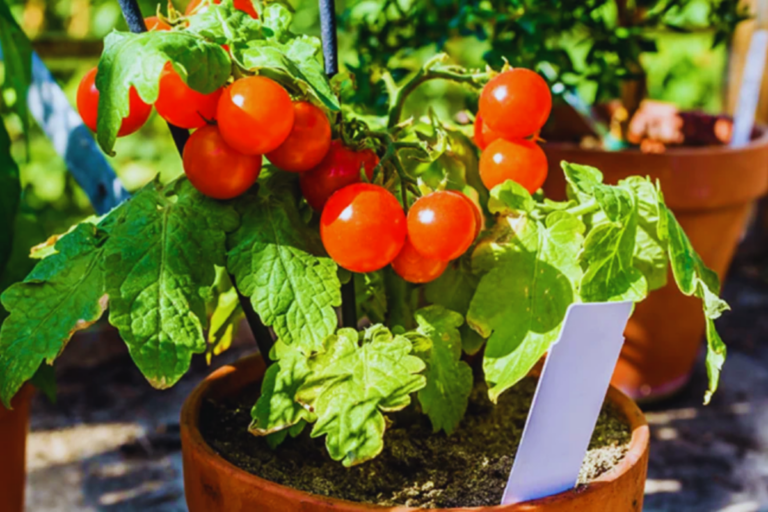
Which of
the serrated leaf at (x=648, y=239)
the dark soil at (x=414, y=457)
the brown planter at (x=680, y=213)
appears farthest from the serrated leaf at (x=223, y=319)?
the brown planter at (x=680, y=213)

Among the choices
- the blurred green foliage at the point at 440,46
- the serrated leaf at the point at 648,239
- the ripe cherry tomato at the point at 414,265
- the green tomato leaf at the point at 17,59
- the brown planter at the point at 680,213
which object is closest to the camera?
the ripe cherry tomato at the point at 414,265

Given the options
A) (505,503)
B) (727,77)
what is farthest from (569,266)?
(727,77)

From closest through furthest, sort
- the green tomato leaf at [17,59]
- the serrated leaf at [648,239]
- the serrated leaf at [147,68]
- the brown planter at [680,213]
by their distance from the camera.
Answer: the serrated leaf at [147,68] → the serrated leaf at [648,239] → the green tomato leaf at [17,59] → the brown planter at [680,213]

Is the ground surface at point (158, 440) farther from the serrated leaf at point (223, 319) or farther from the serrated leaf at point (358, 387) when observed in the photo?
the serrated leaf at point (358, 387)

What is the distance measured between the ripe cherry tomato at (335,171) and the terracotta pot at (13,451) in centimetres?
46

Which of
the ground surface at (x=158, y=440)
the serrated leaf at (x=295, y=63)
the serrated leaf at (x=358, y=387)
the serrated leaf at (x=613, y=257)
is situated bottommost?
the ground surface at (x=158, y=440)

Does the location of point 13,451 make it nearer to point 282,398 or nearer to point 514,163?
point 282,398

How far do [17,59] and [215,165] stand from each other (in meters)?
0.53

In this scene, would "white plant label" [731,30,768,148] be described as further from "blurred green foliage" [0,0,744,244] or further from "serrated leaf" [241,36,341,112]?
"serrated leaf" [241,36,341,112]

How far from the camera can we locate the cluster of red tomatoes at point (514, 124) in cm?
71

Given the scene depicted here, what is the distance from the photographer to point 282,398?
0.70 metres

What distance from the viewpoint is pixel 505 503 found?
2.15 ft

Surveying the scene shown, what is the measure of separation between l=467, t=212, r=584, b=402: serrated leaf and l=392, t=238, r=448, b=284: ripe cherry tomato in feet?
0.17

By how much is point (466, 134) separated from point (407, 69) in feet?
1.00
